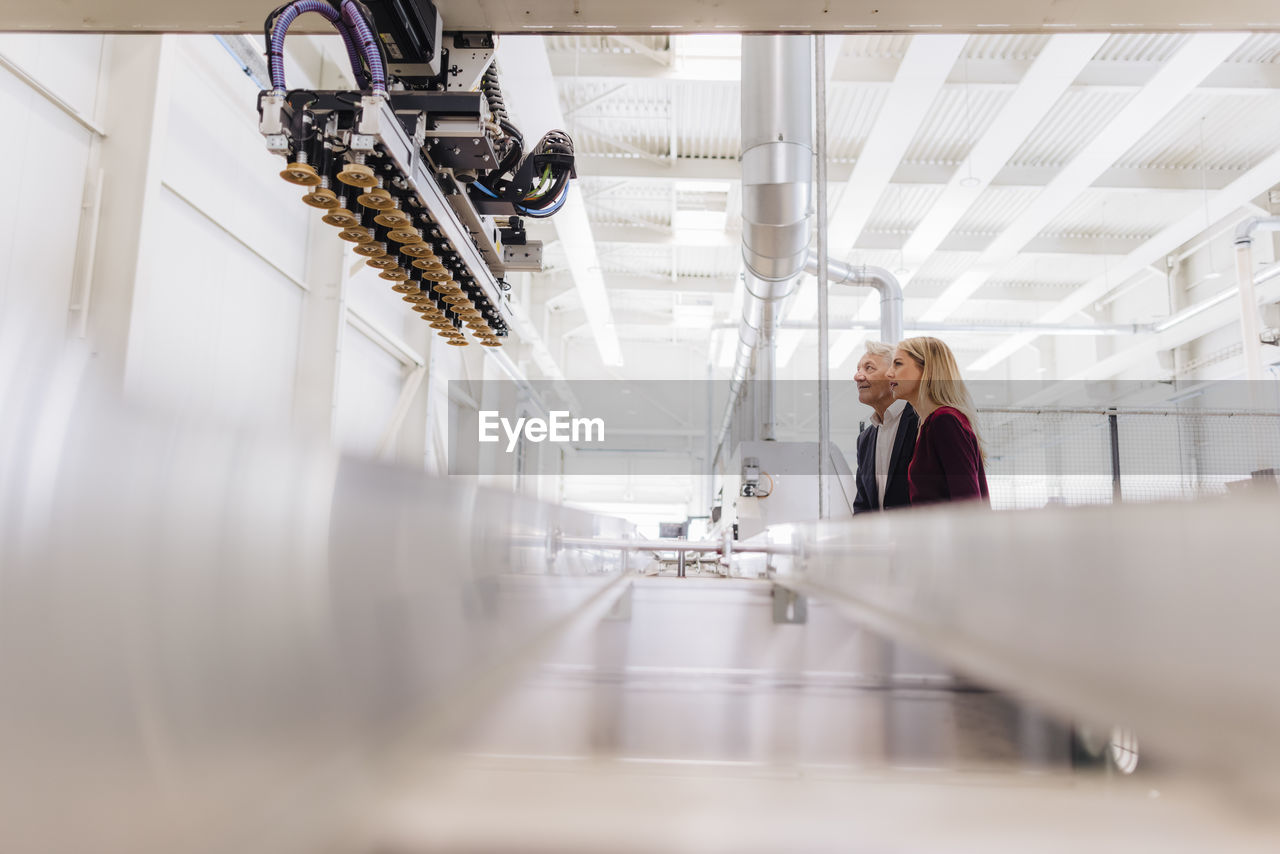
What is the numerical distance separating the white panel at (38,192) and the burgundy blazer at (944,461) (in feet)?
7.09

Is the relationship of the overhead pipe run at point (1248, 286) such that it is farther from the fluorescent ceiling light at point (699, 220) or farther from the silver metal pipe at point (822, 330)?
the silver metal pipe at point (822, 330)

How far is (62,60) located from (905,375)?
2488 mm

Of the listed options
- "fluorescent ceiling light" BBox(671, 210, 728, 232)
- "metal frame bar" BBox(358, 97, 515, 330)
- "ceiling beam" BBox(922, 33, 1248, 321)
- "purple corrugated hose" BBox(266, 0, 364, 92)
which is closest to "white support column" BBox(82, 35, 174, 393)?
"metal frame bar" BBox(358, 97, 515, 330)

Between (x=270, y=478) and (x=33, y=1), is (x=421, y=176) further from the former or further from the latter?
(x=270, y=478)

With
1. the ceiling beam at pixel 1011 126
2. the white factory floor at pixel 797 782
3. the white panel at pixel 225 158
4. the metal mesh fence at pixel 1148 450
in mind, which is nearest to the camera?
the white factory floor at pixel 797 782

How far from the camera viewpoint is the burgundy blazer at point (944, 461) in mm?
1268

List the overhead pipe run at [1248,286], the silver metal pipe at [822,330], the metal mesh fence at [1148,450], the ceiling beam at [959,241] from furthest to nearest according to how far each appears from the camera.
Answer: the ceiling beam at [959,241]
the overhead pipe run at [1248,286]
the metal mesh fence at [1148,450]
the silver metal pipe at [822,330]

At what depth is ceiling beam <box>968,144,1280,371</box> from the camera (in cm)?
454

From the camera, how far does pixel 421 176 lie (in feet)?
4.50

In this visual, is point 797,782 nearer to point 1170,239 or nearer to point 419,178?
point 419,178

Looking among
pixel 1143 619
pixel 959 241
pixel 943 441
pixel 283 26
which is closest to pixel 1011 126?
pixel 959 241

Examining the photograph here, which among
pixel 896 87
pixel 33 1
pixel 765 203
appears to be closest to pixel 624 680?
pixel 33 1

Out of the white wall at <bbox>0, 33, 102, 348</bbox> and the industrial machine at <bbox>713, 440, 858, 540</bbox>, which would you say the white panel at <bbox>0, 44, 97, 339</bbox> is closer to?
the white wall at <bbox>0, 33, 102, 348</bbox>
